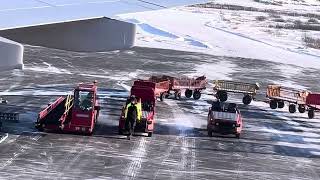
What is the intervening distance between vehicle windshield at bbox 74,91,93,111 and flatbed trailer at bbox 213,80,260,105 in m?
8.50

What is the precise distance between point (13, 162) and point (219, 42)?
111 ft

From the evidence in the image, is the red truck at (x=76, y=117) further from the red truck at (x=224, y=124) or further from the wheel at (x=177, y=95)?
the wheel at (x=177, y=95)

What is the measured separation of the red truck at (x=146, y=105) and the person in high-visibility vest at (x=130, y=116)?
1.00ft

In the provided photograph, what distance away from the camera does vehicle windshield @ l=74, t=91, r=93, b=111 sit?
18.9 m

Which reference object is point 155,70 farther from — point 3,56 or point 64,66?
point 3,56

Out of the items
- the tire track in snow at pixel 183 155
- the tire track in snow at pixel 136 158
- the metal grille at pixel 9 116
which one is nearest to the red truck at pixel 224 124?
the tire track in snow at pixel 183 155

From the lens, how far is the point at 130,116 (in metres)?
18.6

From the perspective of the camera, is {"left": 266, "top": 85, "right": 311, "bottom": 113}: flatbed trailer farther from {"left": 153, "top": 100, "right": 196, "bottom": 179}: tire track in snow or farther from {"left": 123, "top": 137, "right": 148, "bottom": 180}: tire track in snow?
{"left": 123, "top": 137, "right": 148, "bottom": 180}: tire track in snow

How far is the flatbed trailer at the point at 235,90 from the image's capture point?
85.9ft

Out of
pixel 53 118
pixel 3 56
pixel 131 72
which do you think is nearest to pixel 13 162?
pixel 53 118

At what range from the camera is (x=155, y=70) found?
1320 inches

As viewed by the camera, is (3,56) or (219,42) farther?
(219,42)

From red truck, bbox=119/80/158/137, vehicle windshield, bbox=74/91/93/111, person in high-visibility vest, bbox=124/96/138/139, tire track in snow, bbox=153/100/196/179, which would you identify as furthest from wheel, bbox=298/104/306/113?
vehicle windshield, bbox=74/91/93/111

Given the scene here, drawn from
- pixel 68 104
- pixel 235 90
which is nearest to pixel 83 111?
pixel 68 104
